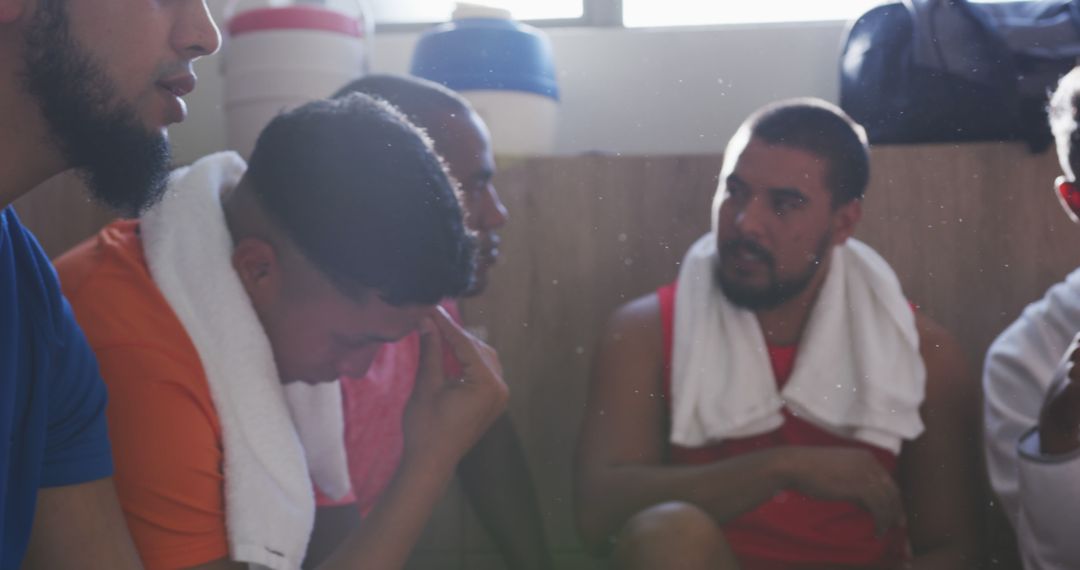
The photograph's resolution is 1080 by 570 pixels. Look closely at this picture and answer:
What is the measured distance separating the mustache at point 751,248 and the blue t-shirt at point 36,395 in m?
0.70

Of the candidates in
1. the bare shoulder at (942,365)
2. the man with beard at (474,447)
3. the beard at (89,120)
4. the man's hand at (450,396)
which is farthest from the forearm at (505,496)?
the beard at (89,120)

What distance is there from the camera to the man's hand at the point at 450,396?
786 mm

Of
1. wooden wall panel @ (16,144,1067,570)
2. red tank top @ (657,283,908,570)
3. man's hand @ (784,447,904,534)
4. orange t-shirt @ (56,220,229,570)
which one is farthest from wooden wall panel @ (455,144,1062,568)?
orange t-shirt @ (56,220,229,570)

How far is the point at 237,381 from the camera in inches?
27.4

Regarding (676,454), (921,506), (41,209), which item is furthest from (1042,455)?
(41,209)

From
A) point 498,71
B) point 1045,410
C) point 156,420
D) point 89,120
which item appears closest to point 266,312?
point 156,420

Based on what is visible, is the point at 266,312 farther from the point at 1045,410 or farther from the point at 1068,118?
the point at 1068,118

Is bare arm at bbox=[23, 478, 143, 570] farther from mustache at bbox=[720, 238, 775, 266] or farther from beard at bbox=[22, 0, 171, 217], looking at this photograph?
mustache at bbox=[720, 238, 775, 266]

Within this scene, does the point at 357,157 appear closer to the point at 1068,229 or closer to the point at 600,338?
the point at 600,338

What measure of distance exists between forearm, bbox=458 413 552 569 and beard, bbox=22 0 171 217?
572 mm

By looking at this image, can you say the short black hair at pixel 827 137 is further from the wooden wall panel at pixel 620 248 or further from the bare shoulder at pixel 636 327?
the bare shoulder at pixel 636 327

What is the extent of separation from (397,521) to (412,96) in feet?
1.59

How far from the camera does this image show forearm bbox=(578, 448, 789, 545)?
938 millimetres

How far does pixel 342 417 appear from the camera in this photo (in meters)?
0.88
